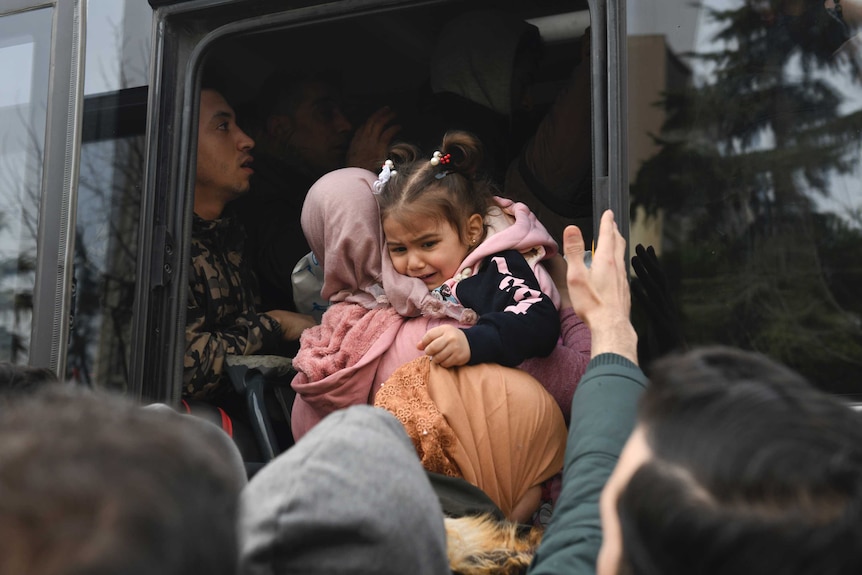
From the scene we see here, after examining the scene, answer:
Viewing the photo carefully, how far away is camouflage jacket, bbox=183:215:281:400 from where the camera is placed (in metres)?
2.79

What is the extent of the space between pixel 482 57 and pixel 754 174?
64.3 inches

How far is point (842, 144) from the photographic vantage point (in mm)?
1869

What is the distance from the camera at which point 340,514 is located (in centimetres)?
94

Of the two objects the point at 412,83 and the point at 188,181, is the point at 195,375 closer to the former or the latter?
the point at 188,181

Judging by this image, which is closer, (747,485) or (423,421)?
(747,485)

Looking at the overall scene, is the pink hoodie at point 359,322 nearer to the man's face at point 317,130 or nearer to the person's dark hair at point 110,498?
the man's face at point 317,130

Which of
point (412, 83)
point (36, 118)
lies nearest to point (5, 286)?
point (36, 118)

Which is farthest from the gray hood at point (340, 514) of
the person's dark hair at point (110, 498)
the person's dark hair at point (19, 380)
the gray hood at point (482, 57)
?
the gray hood at point (482, 57)

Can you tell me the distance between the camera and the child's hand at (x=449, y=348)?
7.10ft

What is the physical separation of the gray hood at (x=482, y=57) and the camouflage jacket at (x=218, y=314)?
989 mm

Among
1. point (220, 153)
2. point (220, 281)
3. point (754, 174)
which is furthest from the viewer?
point (220, 153)

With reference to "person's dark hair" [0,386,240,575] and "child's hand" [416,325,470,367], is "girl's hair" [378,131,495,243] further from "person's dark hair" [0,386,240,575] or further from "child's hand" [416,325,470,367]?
"person's dark hair" [0,386,240,575]

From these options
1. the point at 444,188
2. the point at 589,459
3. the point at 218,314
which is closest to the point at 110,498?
the point at 589,459

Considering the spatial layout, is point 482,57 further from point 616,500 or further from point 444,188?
point 616,500
